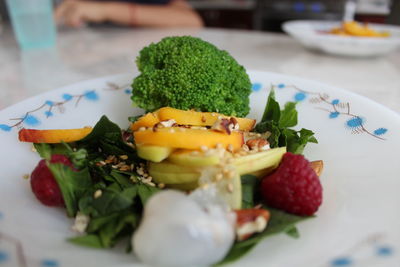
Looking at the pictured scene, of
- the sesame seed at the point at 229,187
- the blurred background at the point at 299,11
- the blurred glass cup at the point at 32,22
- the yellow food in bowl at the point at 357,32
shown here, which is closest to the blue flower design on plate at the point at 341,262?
the sesame seed at the point at 229,187

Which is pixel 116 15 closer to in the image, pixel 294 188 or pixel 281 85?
pixel 281 85

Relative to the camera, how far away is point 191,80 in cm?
111

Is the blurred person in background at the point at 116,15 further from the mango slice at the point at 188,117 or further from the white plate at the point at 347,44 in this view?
the mango slice at the point at 188,117

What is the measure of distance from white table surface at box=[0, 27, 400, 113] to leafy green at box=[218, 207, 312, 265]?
0.93m

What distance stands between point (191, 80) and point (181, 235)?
62 centimetres

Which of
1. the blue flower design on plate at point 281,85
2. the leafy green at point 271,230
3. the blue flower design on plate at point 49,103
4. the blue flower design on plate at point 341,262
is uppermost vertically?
the blue flower design on plate at point 49,103

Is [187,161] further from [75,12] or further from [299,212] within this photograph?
[75,12]

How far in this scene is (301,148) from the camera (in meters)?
0.96

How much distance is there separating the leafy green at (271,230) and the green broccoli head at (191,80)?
0.46 metres

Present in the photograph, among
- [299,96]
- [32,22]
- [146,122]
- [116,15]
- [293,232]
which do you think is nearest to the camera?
[293,232]

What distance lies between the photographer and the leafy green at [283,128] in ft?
3.22

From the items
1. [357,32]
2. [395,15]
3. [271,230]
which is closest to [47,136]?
[271,230]

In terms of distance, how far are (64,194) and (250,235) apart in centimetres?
40

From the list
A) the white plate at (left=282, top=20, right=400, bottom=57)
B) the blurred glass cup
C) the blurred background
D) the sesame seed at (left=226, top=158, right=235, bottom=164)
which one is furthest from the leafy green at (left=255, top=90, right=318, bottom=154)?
the blurred background
